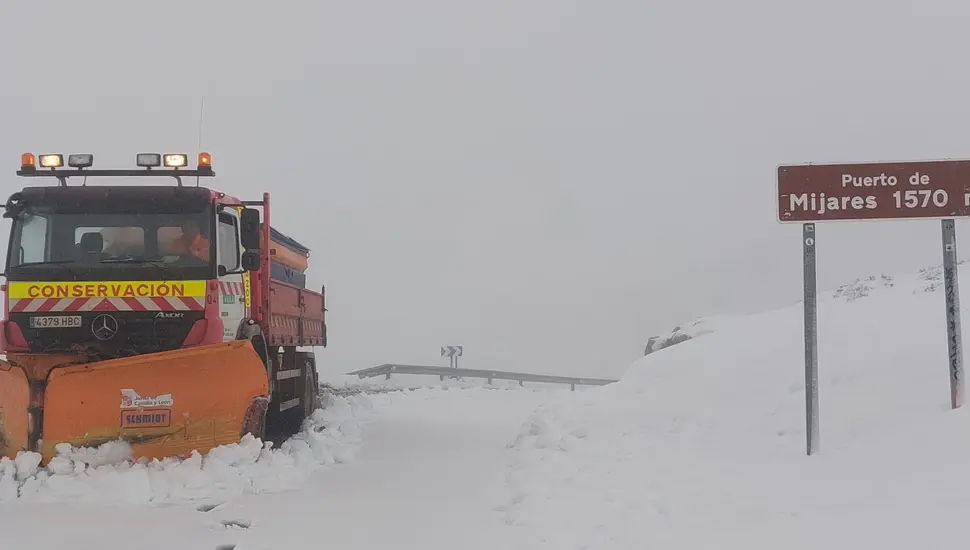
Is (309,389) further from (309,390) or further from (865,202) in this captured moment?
(865,202)

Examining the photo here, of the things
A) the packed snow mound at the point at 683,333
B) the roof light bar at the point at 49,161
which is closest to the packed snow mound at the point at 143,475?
the roof light bar at the point at 49,161

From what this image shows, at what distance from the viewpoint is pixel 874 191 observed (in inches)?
267

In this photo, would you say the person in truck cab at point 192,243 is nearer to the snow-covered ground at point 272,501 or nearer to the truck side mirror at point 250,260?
the truck side mirror at point 250,260

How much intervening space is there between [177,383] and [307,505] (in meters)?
1.91

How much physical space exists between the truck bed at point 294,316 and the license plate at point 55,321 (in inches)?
96.0

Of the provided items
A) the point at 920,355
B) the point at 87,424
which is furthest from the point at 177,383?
the point at 920,355

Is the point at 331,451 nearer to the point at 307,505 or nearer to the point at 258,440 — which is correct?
the point at 258,440

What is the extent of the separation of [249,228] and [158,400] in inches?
83.0

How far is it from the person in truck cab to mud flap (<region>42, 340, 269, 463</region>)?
3.75ft

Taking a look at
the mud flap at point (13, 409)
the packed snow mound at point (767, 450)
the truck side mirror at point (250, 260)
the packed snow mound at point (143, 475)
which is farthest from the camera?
the truck side mirror at point (250, 260)

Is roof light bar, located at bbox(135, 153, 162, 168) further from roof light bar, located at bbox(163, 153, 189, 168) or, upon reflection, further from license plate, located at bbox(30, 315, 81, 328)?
license plate, located at bbox(30, 315, 81, 328)

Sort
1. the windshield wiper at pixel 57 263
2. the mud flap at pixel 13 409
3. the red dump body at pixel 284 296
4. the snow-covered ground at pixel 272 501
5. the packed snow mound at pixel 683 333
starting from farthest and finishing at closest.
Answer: the packed snow mound at pixel 683 333
the red dump body at pixel 284 296
the windshield wiper at pixel 57 263
the mud flap at pixel 13 409
the snow-covered ground at pixel 272 501

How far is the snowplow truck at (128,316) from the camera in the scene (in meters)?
7.79

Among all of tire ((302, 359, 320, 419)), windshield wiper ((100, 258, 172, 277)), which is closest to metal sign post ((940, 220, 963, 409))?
windshield wiper ((100, 258, 172, 277))
